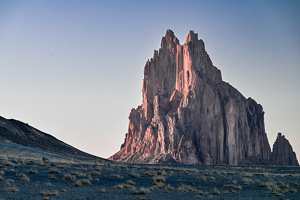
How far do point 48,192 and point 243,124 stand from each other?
106339mm

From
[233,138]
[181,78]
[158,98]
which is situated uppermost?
[181,78]

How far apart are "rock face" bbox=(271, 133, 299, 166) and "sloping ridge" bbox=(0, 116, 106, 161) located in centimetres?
7121

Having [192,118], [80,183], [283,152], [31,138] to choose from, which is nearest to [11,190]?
[80,183]

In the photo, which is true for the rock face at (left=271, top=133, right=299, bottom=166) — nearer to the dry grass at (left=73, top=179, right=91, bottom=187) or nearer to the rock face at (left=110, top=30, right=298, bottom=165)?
the rock face at (left=110, top=30, right=298, bottom=165)

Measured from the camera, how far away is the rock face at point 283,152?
123750 millimetres

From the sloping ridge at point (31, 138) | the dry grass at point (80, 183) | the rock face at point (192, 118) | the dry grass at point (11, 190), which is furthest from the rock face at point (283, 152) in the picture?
the dry grass at point (11, 190)

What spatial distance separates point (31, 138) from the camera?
3248 inches

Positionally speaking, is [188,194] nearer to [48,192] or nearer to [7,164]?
[48,192]

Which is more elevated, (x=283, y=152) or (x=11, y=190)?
(x=283, y=152)

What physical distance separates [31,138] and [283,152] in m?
90.5

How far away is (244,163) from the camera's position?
352 ft

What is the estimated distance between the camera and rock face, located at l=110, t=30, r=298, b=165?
10831cm

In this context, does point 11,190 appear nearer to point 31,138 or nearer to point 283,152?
point 31,138

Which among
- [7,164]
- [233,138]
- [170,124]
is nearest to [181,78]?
[170,124]
